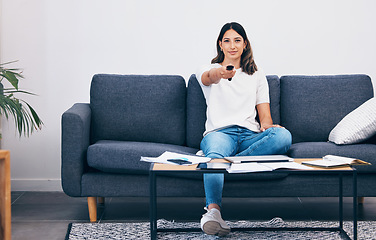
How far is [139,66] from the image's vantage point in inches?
133

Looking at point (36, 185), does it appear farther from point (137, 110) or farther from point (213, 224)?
point (213, 224)

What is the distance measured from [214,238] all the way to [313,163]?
0.62 m

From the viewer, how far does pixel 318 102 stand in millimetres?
2945

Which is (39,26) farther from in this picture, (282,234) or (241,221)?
(282,234)

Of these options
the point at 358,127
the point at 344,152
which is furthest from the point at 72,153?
the point at 358,127

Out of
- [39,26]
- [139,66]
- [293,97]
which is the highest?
[39,26]

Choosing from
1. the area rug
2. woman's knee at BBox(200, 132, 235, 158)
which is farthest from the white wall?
the area rug

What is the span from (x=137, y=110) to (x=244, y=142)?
0.77 metres

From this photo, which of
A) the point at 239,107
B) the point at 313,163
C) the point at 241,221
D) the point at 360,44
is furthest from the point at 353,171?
the point at 360,44

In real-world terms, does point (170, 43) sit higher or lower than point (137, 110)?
higher

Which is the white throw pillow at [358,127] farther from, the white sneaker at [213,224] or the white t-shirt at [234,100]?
the white sneaker at [213,224]

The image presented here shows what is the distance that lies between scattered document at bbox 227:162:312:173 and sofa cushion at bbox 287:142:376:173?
67cm

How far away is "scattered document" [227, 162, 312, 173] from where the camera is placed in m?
1.68

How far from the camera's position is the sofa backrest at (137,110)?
2900 millimetres
